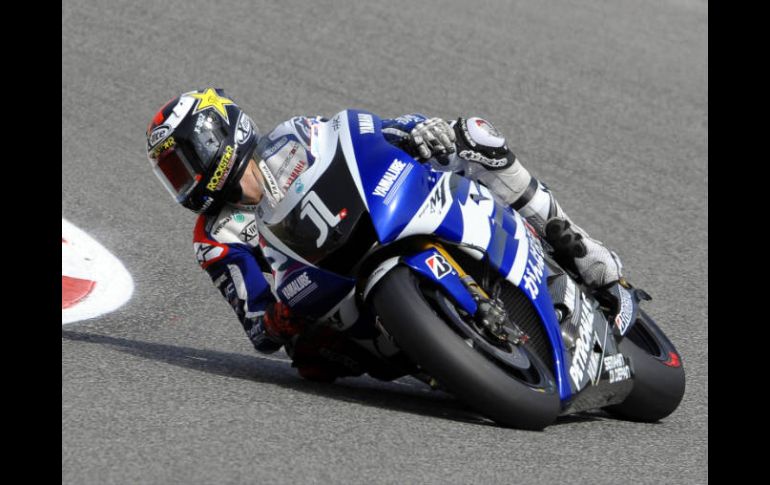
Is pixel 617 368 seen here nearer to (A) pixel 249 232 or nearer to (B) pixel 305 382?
(B) pixel 305 382

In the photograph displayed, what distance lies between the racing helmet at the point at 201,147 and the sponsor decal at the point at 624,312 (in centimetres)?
164

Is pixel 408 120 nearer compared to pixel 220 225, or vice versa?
pixel 408 120

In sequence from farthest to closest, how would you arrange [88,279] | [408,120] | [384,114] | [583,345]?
[384,114]
[88,279]
[408,120]
[583,345]

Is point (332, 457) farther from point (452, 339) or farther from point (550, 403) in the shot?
point (550, 403)

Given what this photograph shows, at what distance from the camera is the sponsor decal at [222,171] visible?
5.13 meters

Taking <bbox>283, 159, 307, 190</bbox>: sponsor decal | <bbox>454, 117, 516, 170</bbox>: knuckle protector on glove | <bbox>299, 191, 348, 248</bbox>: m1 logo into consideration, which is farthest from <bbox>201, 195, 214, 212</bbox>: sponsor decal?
<bbox>454, 117, 516, 170</bbox>: knuckle protector on glove

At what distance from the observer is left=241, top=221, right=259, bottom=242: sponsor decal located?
5.33 metres

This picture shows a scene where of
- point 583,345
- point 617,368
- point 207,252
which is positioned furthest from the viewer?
point 207,252

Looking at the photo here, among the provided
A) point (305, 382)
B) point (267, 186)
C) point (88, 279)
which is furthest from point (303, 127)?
point (88, 279)

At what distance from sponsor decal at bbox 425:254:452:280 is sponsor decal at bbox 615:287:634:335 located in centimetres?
118

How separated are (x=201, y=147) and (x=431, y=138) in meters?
1.02

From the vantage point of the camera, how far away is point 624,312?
204 inches

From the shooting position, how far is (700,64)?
12.0m

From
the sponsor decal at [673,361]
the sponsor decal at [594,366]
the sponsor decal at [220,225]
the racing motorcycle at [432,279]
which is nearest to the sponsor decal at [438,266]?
the racing motorcycle at [432,279]
